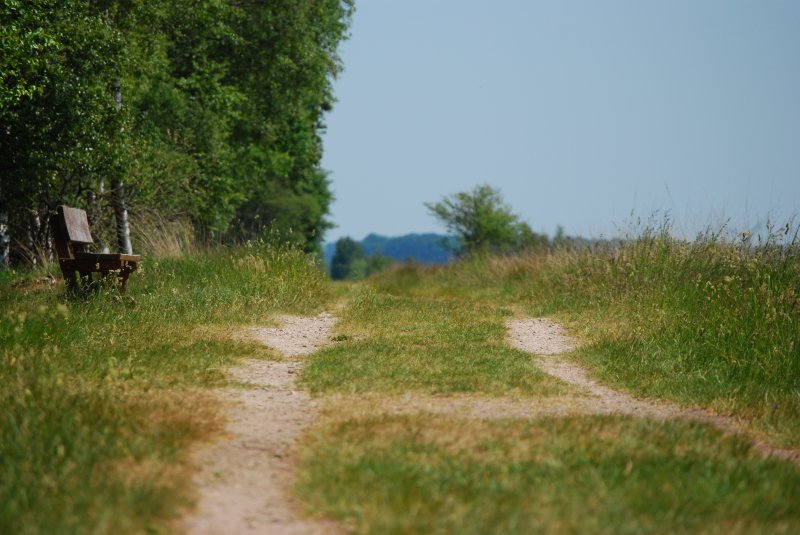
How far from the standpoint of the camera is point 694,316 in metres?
11.0

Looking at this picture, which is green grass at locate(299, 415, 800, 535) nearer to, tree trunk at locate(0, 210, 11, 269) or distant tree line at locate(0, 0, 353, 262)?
distant tree line at locate(0, 0, 353, 262)

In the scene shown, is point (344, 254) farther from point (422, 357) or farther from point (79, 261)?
point (422, 357)

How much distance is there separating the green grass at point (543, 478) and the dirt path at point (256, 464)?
0.58ft

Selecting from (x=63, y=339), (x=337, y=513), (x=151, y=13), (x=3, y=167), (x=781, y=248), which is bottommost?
(x=337, y=513)

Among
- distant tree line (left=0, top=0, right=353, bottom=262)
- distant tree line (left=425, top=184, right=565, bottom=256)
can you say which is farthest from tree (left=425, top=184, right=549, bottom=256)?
distant tree line (left=0, top=0, right=353, bottom=262)

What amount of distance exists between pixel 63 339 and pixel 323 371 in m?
2.78

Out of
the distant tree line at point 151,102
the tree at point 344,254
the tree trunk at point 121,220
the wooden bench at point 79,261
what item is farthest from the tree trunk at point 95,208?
the tree at point 344,254

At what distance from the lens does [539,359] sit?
1006 cm

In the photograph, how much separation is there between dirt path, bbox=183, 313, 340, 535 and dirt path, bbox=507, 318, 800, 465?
2568mm

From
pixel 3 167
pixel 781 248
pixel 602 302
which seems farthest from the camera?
pixel 3 167

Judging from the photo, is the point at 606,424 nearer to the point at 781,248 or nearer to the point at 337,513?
the point at 337,513

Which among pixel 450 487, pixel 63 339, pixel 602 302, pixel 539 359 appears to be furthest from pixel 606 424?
pixel 602 302

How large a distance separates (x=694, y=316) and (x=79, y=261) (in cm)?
848

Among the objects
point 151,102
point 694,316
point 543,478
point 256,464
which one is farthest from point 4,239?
point 543,478
